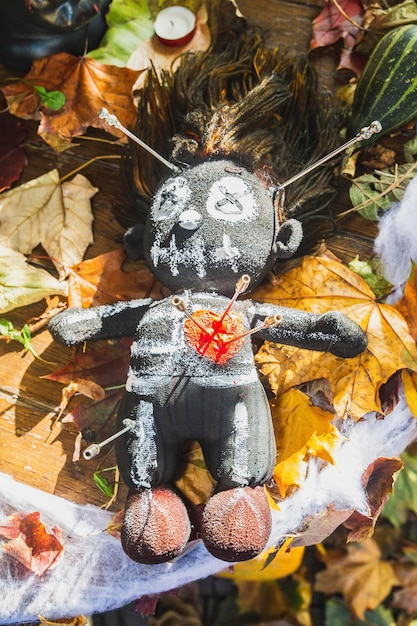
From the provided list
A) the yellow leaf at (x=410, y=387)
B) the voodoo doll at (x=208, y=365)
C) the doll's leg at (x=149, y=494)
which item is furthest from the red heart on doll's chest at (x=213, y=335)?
the yellow leaf at (x=410, y=387)

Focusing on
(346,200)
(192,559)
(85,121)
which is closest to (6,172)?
(85,121)

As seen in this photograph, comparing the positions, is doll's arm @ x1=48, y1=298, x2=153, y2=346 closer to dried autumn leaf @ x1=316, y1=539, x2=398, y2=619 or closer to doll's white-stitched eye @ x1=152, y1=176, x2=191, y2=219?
doll's white-stitched eye @ x1=152, y1=176, x2=191, y2=219

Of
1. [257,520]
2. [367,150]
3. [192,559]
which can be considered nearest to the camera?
[257,520]

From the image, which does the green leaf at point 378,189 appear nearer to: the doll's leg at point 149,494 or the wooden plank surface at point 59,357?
the wooden plank surface at point 59,357

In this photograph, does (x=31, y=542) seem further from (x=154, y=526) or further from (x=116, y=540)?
(x=154, y=526)

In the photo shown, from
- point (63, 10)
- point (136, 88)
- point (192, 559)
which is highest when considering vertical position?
point (63, 10)

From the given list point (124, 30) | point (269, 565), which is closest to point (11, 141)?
point (124, 30)

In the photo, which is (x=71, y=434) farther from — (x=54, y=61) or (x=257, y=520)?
(x=54, y=61)
